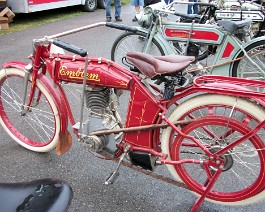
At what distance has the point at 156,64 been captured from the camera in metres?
2.37

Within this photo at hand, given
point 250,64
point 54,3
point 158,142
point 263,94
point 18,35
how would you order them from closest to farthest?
point 263,94 → point 158,142 → point 250,64 → point 18,35 → point 54,3

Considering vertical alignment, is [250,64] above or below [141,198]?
above

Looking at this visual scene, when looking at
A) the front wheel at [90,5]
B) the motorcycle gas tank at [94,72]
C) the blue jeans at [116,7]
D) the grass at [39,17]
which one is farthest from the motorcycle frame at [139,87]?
the front wheel at [90,5]

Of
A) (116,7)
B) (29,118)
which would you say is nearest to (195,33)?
(29,118)

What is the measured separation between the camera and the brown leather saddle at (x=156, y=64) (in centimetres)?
233

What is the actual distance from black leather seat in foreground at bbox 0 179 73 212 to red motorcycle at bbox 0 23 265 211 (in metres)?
1.08

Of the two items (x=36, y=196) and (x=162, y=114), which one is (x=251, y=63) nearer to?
(x=162, y=114)

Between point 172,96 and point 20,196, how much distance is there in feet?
4.31

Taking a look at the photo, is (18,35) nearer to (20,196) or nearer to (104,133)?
(104,133)

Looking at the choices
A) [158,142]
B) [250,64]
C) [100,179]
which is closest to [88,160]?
[100,179]

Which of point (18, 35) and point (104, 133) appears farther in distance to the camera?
point (18, 35)

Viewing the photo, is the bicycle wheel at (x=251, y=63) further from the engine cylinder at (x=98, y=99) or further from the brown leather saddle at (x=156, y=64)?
the engine cylinder at (x=98, y=99)

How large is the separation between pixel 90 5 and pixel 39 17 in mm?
1744

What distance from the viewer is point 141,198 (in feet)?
9.10
